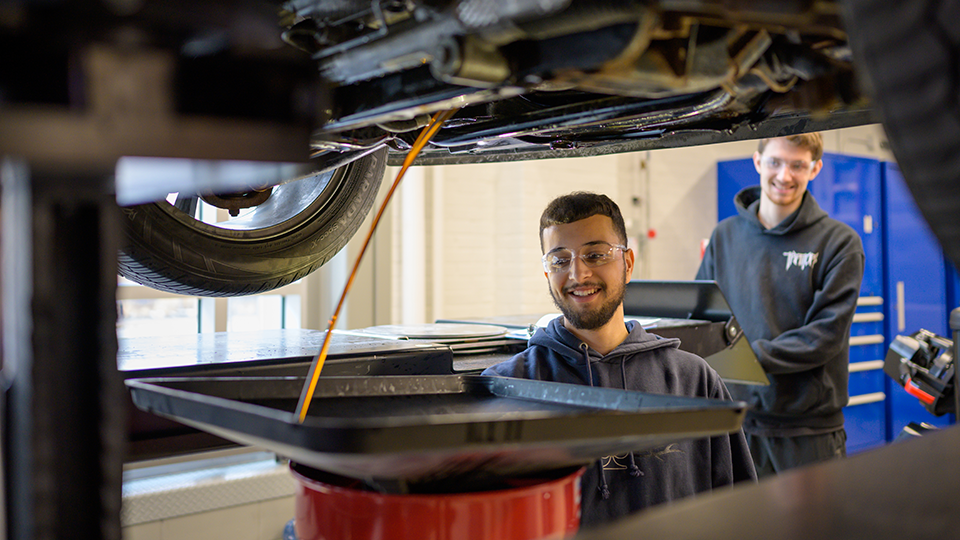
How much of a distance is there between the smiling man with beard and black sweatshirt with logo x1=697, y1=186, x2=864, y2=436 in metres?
1.02

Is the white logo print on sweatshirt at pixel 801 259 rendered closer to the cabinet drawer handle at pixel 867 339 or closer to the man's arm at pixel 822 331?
the man's arm at pixel 822 331

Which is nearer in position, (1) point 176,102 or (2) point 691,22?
(1) point 176,102

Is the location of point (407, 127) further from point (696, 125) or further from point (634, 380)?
point (634, 380)

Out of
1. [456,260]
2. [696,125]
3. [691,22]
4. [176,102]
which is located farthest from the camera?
[456,260]

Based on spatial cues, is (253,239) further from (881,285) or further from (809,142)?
(881,285)

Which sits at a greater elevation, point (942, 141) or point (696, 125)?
point (696, 125)

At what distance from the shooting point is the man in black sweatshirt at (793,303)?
2533mm

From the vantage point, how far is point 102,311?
0.51 m

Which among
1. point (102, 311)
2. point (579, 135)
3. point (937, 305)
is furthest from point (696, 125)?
point (937, 305)

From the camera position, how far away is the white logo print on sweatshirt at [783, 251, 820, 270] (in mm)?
2662

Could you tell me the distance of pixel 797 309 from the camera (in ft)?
8.76

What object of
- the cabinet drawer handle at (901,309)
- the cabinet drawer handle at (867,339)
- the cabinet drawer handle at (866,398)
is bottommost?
the cabinet drawer handle at (866,398)

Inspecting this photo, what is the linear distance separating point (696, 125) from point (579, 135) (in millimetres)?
192

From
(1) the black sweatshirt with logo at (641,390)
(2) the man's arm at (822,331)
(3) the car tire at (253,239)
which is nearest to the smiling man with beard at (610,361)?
(1) the black sweatshirt with logo at (641,390)
